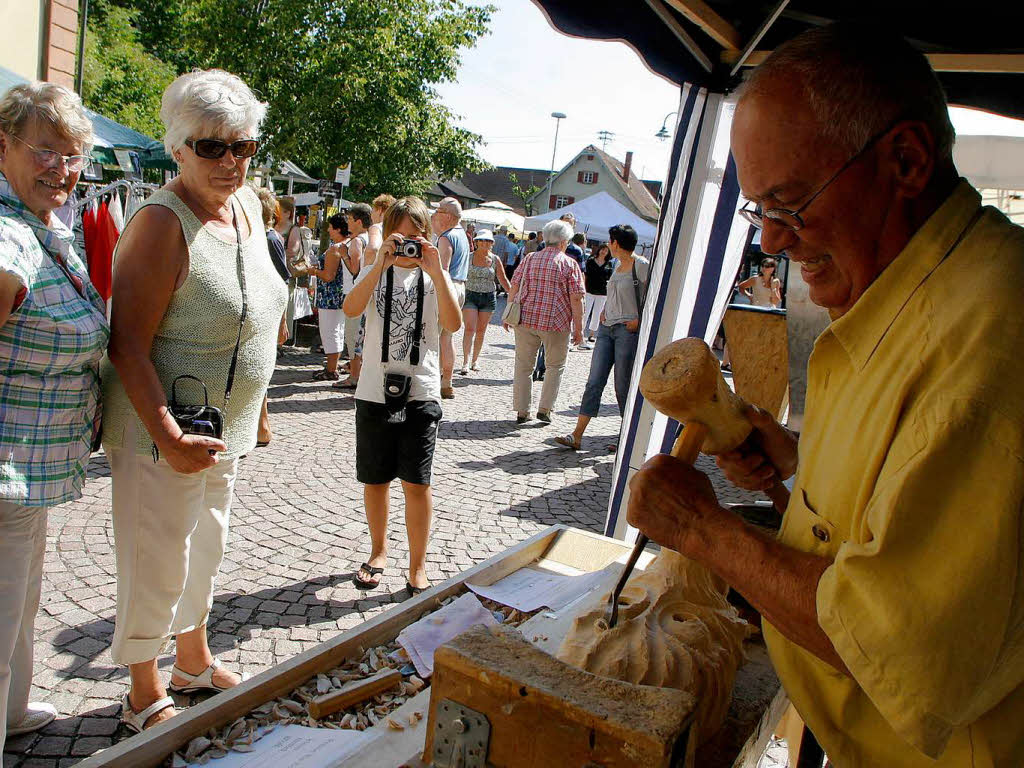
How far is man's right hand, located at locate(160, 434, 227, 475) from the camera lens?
2.04 metres

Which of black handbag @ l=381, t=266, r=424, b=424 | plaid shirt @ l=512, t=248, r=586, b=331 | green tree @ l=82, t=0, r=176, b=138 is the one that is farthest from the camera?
green tree @ l=82, t=0, r=176, b=138

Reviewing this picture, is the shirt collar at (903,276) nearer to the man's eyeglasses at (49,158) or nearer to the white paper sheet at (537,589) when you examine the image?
the white paper sheet at (537,589)

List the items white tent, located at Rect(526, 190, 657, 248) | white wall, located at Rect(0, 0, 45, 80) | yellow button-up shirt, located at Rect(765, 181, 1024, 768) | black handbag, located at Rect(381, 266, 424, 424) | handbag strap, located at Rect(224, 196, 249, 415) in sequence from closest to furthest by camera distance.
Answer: yellow button-up shirt, located at Rect(765, 181, 1024, 768), handbag strap, located at Rect(224, 196, 249, 415), black handbag, located at Rect(381, 266, 424, 424), white wall, located at Rect(0, 0, 45, 80), white tent, located at Rect(526, 190, 657, 248)

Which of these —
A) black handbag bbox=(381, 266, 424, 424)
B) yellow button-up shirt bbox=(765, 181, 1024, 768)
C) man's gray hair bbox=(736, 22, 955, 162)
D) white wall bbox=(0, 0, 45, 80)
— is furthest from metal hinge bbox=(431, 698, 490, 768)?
white wall bbox=(0, 0, 45, 80)

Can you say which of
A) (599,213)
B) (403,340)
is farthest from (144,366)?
(599,213)

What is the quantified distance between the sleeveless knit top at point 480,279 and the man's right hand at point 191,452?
6.81 m

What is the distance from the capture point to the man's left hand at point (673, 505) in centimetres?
118

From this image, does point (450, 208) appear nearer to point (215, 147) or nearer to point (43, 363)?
point (215, 147)

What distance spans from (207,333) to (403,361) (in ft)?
3.87

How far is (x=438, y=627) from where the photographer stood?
2.29 m

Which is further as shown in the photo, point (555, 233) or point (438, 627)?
point (555, 233)

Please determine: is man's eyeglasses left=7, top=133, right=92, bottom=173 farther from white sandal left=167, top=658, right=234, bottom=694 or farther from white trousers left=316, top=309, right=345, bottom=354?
white trousers left=316, top=309, right=345, bottom=354

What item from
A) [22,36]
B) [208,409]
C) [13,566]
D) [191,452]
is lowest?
[13,566]

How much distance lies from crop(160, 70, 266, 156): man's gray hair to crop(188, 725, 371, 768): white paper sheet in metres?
1.67
